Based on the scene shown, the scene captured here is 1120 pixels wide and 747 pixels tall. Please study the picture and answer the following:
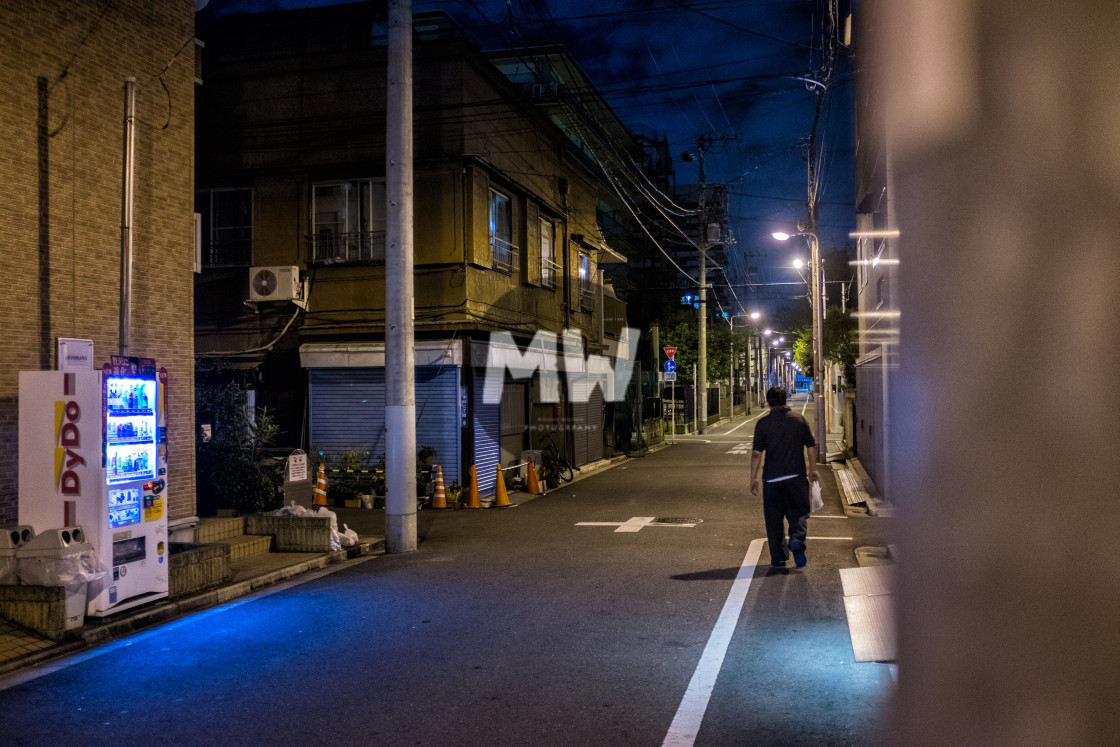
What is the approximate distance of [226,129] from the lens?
19109mm

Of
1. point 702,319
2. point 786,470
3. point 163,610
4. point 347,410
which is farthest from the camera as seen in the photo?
point 702,319

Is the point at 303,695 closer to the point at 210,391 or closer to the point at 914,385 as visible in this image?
the point at 914,385

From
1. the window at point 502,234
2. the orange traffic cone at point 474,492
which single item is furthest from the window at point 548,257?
the orange traffic cone at point 474,492

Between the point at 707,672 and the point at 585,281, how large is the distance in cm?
2216

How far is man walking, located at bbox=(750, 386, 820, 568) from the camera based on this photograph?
9320 millimetres

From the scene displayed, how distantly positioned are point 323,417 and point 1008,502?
18.6m

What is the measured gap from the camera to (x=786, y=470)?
30.6 ft

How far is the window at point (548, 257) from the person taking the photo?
23281 mm

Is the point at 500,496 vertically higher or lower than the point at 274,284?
lower

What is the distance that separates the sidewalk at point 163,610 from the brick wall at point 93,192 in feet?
5.42

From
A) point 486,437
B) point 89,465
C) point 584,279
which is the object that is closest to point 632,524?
point 486,437

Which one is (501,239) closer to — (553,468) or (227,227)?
(553,468)

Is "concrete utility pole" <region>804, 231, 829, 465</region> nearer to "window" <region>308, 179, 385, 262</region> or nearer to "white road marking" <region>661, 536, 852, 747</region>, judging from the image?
"window" <region>308, 179, 385, 262</region>

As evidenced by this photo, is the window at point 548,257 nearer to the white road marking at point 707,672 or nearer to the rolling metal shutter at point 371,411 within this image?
the rolling metal shutter at point 371,411
